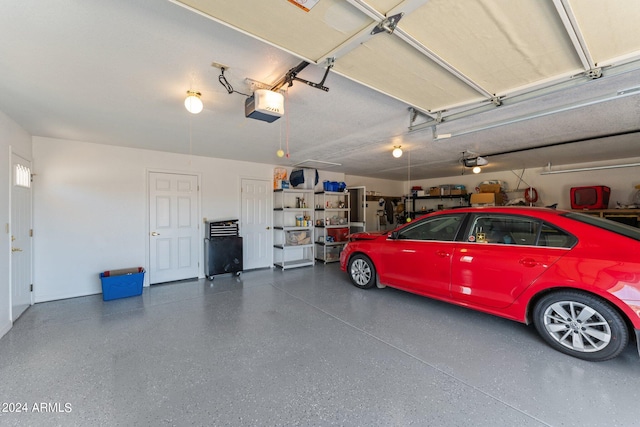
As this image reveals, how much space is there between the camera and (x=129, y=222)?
4199 millimetres

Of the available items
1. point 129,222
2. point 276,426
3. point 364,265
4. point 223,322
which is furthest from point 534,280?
point 129,222

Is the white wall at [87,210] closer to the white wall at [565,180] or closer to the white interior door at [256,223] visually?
the white interior door at [256,223]

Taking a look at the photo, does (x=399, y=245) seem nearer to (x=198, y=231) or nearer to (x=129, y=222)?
(x=198, y=231)

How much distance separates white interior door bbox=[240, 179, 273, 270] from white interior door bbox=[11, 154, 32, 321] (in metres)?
3.00

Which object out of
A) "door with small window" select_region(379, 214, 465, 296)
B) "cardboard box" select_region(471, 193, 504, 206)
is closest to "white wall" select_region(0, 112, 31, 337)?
"door with small window" select_region(379, 214, 465, 296)

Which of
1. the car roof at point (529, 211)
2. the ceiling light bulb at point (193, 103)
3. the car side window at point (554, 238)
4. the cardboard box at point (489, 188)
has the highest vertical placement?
the ceiling light bulb at point (193, 103)

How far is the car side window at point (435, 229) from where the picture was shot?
10.2 ft

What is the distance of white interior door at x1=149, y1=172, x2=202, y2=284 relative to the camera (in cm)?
441

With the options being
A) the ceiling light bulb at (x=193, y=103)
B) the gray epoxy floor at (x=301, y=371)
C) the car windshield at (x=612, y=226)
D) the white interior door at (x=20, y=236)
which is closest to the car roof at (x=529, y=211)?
the car windshield at (x=612, y=226)

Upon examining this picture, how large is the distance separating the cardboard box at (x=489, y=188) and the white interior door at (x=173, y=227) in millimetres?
6580

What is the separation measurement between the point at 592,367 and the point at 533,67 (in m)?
2.41

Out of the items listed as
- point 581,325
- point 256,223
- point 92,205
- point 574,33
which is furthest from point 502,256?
point 92,205

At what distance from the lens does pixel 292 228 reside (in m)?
5.64

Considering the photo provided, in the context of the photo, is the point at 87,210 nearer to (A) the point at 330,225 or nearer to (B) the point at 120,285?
(B) the point at 120,285
